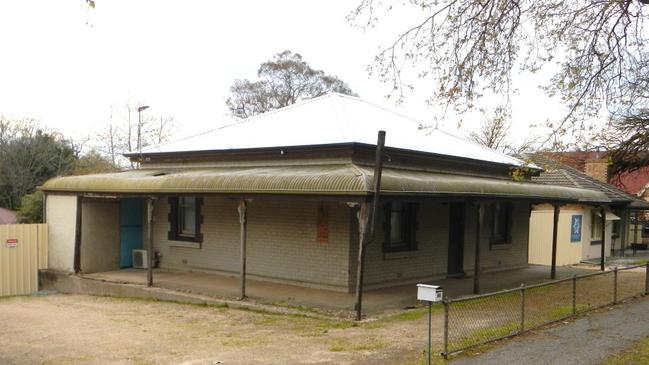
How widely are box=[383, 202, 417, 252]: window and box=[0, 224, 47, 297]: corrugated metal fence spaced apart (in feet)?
33.7

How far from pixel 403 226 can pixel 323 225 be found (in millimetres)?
2454

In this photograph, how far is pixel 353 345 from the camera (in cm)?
882

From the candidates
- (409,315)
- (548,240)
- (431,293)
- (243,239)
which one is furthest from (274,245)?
(548,240)

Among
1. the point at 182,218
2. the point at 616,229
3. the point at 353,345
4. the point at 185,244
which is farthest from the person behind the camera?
the point at 616,229

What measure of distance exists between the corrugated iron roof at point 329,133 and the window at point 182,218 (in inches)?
58.8

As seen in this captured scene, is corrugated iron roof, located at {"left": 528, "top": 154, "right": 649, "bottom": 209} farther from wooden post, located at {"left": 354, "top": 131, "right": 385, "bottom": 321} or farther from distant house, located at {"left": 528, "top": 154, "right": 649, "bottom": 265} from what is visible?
wooden post, located at {"left": 354, "top": 131, "right": 385, "bottom": 321}

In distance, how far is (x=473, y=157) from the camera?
17.4 m

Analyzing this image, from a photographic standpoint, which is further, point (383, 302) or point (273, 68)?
point (273, 68)

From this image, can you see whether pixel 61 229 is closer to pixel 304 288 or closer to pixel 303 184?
pixel 304 288

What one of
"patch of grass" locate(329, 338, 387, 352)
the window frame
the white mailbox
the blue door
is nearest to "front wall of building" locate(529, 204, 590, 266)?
the window frame

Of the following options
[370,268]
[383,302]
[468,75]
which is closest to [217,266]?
[370,268]

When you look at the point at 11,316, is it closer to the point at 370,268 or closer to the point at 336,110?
the point at 370,268

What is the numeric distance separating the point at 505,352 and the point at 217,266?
985 centimetres

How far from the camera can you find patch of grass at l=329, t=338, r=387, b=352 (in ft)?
28.1
